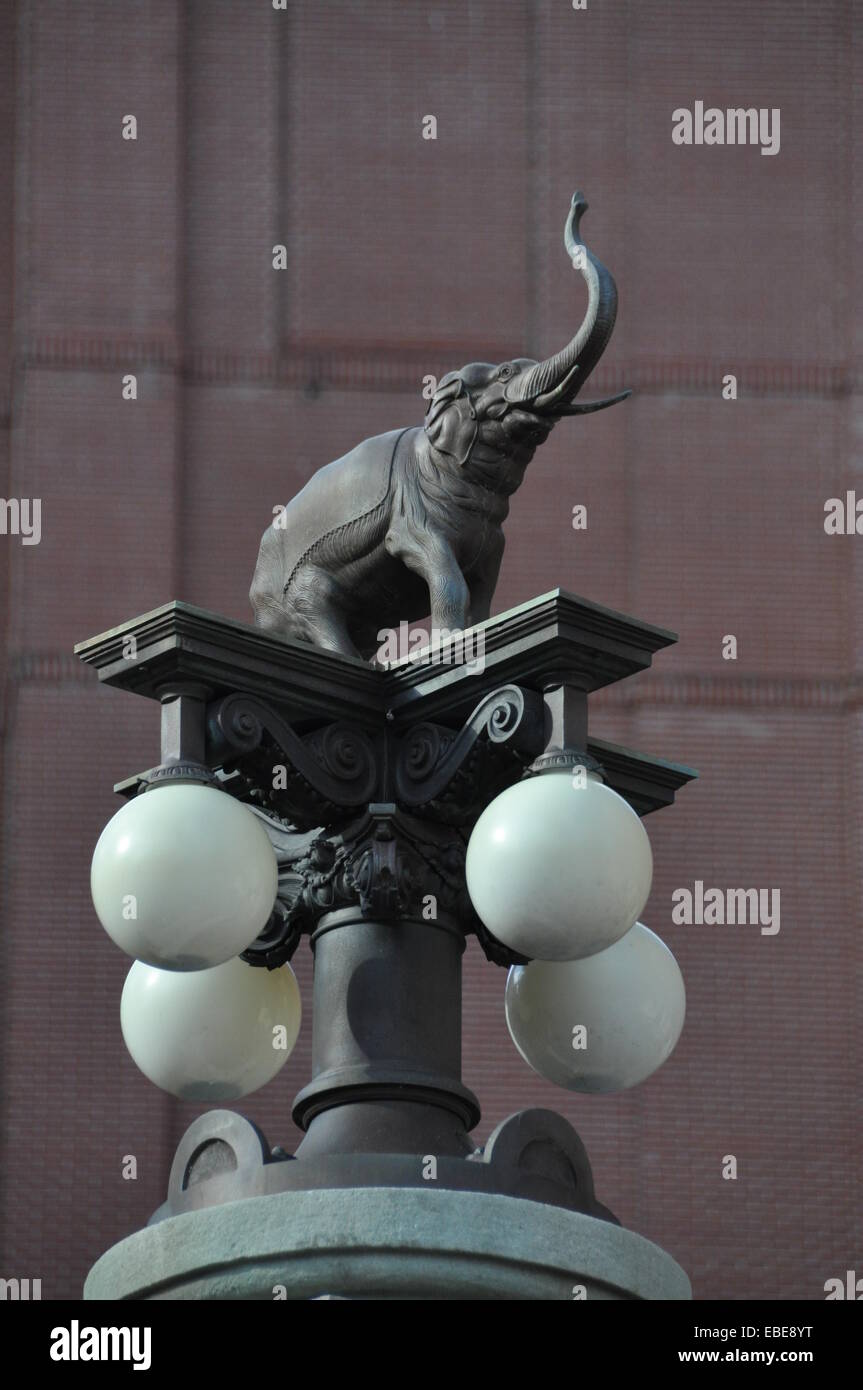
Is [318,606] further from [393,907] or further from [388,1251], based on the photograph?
[388,1251]

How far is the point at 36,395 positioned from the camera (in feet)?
38.7

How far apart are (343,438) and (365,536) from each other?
7.16 meters

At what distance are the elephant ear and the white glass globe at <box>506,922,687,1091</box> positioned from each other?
965 millimetres

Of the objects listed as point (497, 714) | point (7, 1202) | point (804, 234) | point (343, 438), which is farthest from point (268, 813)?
point (804, 234)

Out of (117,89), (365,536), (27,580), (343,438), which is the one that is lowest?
(365,536)

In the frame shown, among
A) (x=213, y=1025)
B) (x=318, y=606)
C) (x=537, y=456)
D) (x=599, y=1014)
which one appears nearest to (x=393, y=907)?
(x=599, y=1014)

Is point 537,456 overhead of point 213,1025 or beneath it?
overhead

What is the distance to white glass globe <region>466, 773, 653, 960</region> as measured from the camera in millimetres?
3879

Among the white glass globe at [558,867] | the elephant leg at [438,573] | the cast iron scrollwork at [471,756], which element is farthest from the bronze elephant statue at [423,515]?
the white glass globe at [558,867]

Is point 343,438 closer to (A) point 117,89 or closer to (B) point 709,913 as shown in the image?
(A) point 117,89

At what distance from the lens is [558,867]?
12.7 ft

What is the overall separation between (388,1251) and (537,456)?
8.27 meters

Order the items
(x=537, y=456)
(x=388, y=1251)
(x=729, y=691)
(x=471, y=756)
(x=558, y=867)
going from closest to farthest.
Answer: (x=388, y=1251), (x=558, y=867), (x=471, y=756), (x=729, y=691), (x=537, y=456)

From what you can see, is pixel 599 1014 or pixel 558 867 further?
pixel 599 1014
